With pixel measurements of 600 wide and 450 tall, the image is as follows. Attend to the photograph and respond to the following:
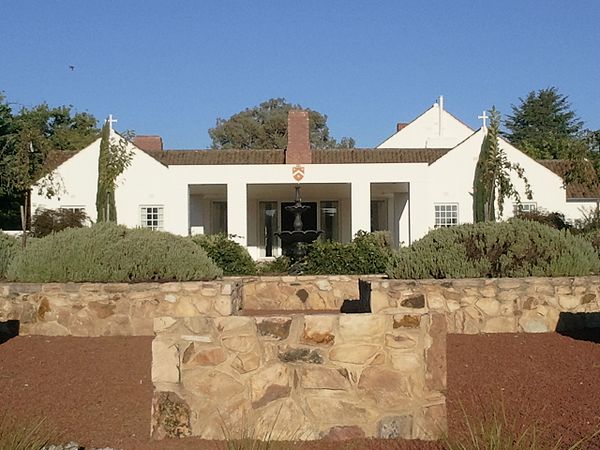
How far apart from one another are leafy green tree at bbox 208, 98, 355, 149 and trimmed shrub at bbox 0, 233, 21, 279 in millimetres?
46626

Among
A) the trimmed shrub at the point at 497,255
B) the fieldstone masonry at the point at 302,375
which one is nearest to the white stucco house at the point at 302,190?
the trimmed shrub at the point at 497,255

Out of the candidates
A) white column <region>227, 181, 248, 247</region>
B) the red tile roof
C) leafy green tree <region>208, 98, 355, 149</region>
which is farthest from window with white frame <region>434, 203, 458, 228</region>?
leafy green tree <region>208, 98, 355, 149</region>

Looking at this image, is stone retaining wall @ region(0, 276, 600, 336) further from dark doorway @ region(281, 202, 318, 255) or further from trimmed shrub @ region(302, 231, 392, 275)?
dark doorway @ region(281, 202, 318, 255)

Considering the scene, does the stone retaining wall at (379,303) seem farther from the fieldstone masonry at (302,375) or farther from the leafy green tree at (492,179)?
the leafy green tree at (492,179)

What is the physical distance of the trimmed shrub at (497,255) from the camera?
36.9 ft

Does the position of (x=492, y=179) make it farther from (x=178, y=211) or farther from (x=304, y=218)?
(x=178, y=211)

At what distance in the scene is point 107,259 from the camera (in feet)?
37.6

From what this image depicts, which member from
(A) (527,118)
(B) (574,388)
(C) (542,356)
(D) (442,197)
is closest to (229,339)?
(B) (574,388)

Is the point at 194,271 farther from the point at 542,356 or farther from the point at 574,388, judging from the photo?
Result: the point at 574,388

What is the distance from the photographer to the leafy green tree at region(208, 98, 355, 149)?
2432 inches

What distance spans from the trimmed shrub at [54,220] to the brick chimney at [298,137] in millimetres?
7314

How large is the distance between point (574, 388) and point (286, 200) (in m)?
20.7

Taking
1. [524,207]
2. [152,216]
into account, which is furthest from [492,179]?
[152,216]

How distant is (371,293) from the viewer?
1062 centimetres
